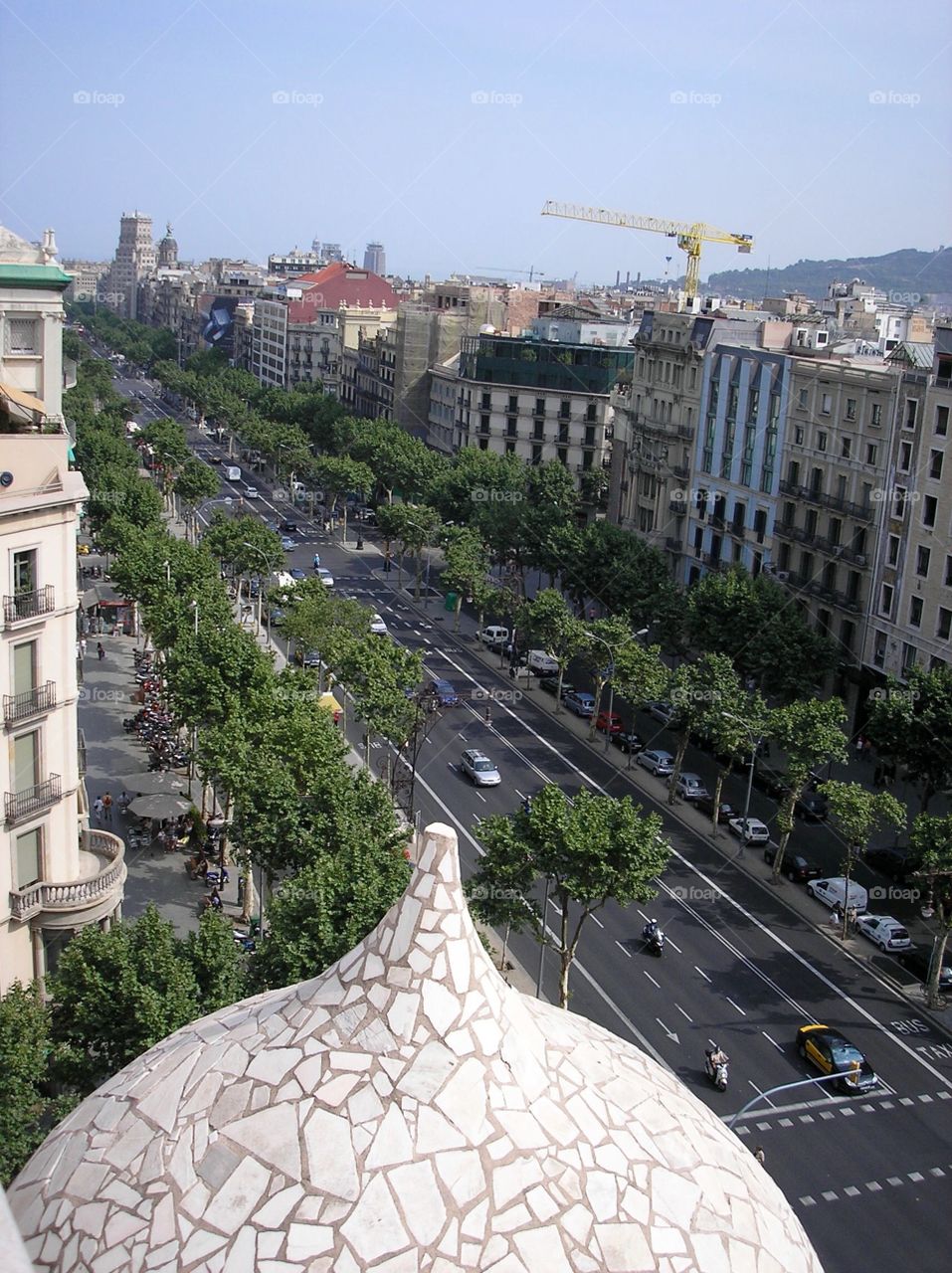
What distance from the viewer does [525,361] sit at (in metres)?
115

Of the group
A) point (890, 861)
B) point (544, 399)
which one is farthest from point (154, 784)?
point (544, 399)

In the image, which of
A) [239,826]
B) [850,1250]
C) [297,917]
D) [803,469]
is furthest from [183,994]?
[803,469]

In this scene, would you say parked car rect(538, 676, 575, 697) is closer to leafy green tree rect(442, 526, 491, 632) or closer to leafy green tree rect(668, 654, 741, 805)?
leafy green tree rect(442, 526, 491, 632)

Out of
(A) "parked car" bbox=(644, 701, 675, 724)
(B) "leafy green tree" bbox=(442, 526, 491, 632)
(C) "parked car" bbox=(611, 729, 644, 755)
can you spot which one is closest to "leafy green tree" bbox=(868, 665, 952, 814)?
(C) "parked car" bbox=(611, 729, 644, 755)

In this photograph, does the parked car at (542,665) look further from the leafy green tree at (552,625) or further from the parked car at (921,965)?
the parked car at (921,965)

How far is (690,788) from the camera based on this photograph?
2261 inches

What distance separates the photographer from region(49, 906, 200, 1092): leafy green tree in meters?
26.2

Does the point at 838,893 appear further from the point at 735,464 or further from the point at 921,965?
the point at 735,464

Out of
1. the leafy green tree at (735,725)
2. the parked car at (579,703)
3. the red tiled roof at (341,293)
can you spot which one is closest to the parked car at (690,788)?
the leafy green tree at (735,725)

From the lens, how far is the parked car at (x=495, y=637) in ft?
268

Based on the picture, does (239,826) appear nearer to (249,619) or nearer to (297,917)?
(297,917)

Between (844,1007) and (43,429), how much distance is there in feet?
88.4

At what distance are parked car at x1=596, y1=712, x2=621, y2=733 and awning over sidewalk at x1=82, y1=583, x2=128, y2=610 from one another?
94.7 feet

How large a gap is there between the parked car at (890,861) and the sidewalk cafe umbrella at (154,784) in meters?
25.0
